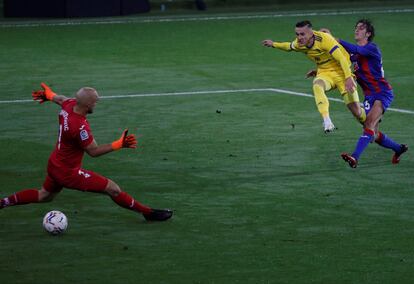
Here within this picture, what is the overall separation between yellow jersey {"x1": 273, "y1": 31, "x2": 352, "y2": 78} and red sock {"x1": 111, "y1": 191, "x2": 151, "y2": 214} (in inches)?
211

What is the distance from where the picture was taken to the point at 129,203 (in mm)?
13547

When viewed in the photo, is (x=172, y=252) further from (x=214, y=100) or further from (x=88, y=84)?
(x=88, y=84)

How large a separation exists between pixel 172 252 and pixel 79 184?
5.49ft

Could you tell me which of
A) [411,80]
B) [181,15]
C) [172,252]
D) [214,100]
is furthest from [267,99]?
[181,15]

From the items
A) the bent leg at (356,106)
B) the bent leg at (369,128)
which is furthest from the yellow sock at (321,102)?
the bent leg at (369,128)

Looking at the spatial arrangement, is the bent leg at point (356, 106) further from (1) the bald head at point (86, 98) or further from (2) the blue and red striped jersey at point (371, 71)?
(1) the bald head at point (86, 98)

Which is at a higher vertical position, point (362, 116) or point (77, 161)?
point (77, 161)

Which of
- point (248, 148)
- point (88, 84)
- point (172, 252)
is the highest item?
point (172, 252)

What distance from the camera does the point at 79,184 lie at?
13414 mm

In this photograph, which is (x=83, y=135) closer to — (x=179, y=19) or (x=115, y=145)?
(x=115, y=145)

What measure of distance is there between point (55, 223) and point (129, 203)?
0.96 metres

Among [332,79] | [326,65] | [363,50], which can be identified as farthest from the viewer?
[326,65]

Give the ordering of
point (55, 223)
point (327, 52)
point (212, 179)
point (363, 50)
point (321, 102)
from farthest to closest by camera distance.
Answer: point (327, 52)
point (321, 102)
point (363, 50)
point (212, 179)
point (55, 223)

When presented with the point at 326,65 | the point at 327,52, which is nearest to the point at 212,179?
the point at 327,52
